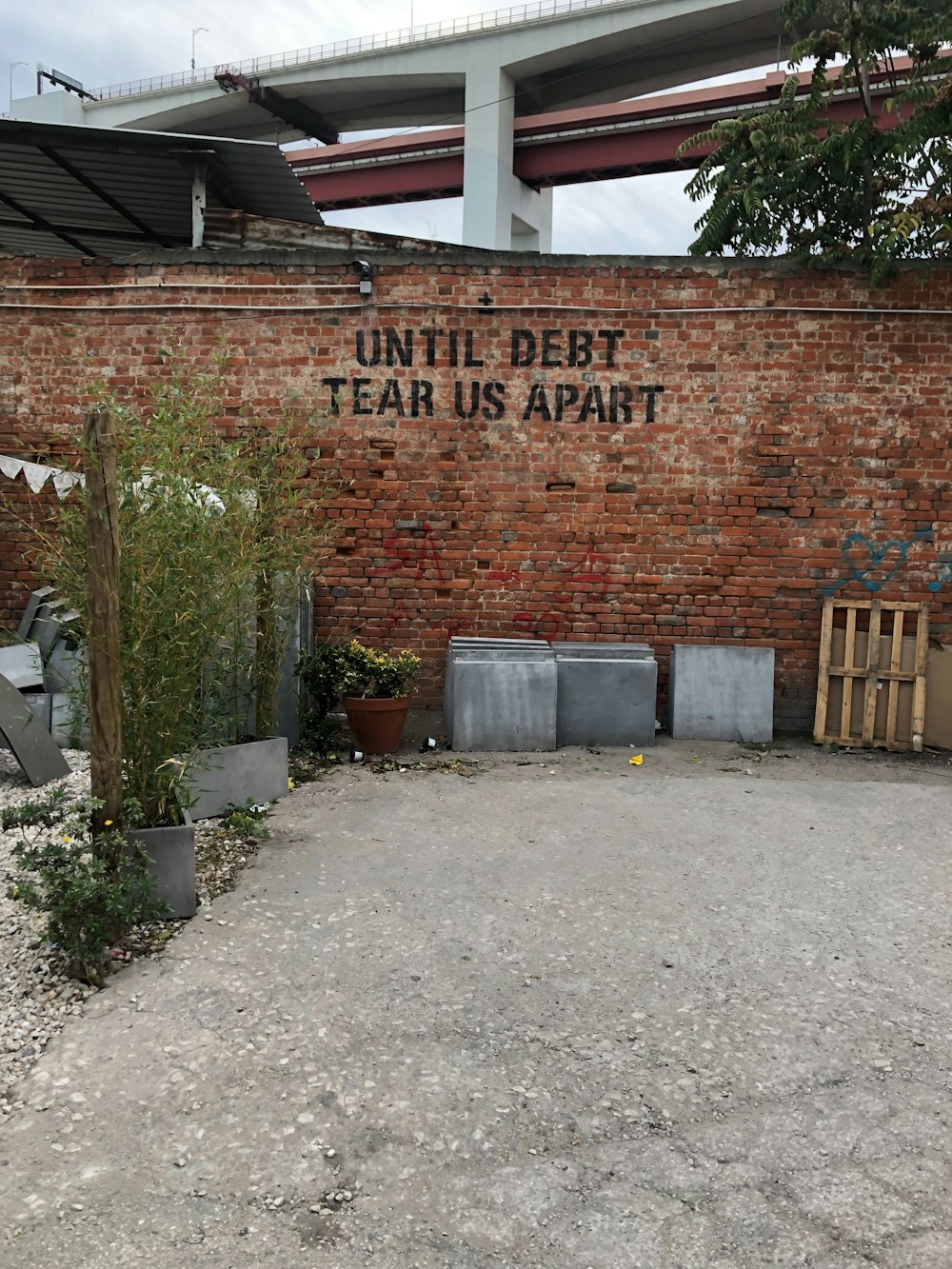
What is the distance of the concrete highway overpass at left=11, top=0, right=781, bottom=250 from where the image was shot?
817 inches

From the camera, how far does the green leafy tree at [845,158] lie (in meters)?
7.44

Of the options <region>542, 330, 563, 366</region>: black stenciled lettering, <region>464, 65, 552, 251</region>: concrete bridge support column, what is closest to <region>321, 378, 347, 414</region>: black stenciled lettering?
<region>542, 330, 563, 366</region>: black stenciled lettering

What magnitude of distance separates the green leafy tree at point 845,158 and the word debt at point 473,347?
66.5 inches

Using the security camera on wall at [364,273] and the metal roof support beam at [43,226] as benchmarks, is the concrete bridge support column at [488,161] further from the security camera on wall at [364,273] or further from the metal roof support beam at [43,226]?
the security camera on wall at [364,273]

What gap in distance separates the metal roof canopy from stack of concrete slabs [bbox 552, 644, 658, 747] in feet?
15.2

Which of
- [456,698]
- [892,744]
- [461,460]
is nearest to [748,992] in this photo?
[456,698]

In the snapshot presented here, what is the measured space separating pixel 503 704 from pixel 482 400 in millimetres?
2430

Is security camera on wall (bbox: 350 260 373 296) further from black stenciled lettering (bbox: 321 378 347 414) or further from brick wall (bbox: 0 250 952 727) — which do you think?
black stenciled lettering (bbox: 321 378 347 414)


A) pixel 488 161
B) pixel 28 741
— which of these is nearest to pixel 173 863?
pixel 28 741

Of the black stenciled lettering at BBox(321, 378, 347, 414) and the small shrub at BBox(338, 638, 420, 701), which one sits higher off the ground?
the black stenciled lettering at BBox(321, 378, 347, 414)

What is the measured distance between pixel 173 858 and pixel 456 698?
3.13 meters

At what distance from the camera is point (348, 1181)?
7.73 feet

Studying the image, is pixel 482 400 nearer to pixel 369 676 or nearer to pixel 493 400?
pixel 493 400

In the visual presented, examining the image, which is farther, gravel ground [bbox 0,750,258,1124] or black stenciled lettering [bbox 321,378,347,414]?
black stenciled lettering [bbox 321,378,347,414]
